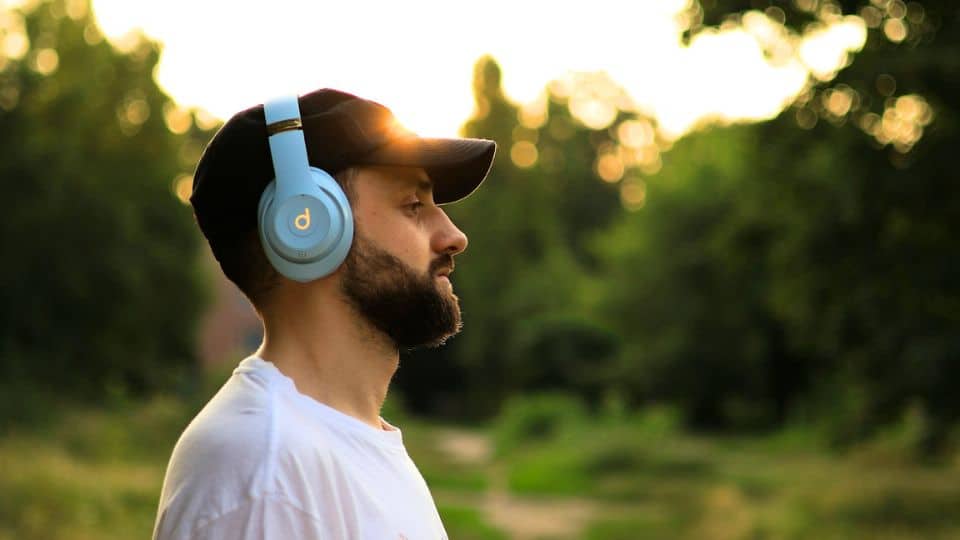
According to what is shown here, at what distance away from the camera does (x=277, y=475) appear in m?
1.91

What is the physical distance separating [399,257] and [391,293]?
0.06m

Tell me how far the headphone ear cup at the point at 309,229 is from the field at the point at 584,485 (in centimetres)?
1165

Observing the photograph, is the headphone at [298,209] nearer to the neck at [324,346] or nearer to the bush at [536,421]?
the neck at [324,346]

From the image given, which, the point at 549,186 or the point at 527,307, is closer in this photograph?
the point at 527,307

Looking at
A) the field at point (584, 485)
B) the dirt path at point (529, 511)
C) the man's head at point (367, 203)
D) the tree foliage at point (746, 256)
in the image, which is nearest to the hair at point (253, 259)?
the man's head at point (367, 203)

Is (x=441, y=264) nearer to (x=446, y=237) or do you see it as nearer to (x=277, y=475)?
(x=446, y=237)

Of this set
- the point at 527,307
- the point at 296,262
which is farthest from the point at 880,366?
the point at 527,307

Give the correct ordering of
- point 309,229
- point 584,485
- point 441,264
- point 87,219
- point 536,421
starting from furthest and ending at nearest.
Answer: point 536,421
point 87,219
point 584,485
point 441,264
point 309,229

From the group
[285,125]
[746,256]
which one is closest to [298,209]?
[285,125]

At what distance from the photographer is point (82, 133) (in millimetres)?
39219

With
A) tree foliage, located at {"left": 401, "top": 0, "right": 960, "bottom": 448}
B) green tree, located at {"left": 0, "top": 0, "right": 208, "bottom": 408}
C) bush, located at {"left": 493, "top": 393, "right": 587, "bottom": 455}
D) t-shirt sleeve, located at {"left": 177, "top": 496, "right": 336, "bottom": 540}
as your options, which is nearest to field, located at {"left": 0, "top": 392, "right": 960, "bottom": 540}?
tree foliage, located at {"left": 401, "top": 0, "right": 960, "bottom": 448}

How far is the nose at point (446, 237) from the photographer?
7.58ft

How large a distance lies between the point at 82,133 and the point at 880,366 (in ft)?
96.4

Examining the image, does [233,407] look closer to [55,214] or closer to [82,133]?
[55,214]
